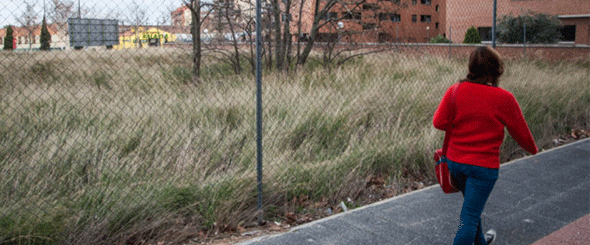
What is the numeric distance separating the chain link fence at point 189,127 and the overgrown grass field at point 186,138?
0.02m

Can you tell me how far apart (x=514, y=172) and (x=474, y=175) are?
334 cm

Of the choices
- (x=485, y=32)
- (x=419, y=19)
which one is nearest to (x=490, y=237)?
(x=419, y=19)

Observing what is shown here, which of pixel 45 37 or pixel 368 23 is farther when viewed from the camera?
pixel 368 23

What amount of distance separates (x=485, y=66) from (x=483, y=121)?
35 centimetres

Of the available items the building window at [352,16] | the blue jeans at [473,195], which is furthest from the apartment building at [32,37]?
the building window at [352,16]

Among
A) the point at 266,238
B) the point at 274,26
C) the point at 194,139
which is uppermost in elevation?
the point at 274,26

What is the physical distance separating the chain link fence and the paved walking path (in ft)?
1.38

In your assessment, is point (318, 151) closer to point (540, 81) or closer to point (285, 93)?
point (285, 93)

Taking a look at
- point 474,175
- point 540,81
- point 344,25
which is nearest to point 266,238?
point 474,175

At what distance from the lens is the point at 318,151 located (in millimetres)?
6113

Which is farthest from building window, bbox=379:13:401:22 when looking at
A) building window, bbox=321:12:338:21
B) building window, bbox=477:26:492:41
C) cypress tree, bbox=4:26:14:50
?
building window, bbox=477:26:492:41

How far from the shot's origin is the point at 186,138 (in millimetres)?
5758

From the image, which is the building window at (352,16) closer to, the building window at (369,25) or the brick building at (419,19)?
the brick building at (419,19)

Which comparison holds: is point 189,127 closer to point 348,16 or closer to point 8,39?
point 8,39
